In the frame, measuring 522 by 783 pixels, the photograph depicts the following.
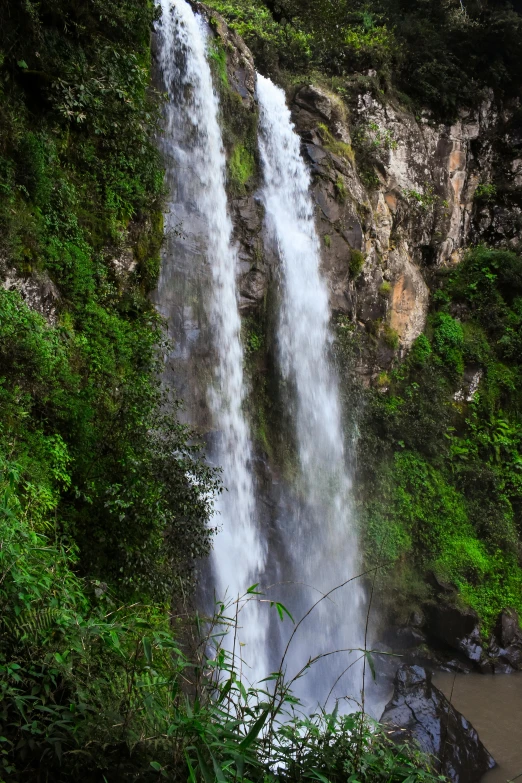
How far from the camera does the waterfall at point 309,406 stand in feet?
31.3

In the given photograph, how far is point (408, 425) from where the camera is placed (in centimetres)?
1199

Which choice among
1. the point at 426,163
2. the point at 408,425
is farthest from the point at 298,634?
the point at 426,163

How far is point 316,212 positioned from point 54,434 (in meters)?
7.83

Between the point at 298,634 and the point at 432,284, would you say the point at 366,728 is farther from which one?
the point at 432,284

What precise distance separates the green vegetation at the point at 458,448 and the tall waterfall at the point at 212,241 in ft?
9.25

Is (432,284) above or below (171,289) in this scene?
above

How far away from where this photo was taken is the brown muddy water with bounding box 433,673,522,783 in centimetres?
683

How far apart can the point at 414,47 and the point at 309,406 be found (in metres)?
10.4

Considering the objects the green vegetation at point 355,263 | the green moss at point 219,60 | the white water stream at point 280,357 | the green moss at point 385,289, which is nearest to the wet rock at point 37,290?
the white water stream at point 280,357

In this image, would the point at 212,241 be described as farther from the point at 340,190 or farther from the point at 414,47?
the point at 414,47

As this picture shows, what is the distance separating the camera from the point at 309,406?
403 inches

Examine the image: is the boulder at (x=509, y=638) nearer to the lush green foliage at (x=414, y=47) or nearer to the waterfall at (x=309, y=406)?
the waterfall at (x=309, y=406)

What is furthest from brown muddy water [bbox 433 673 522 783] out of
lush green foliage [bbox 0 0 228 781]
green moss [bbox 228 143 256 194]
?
green moss [bbox 228 143 256 194]

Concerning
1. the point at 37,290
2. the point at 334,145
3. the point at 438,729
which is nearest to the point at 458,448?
the point at 438,729
